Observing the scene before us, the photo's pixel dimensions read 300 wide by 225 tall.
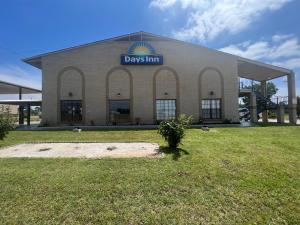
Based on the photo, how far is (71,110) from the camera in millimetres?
23484

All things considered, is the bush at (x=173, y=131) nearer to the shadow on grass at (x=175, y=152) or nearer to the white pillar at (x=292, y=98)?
the shadow on grass at (x=175, y=152)

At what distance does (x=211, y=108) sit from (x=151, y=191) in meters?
20.0

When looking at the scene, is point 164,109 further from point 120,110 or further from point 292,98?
point 292,98

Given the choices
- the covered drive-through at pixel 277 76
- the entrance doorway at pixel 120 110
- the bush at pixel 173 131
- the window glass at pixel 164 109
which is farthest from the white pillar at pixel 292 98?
the bush at pixel 173 131

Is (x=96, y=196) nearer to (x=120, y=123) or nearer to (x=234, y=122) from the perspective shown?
(x=120, y=123)

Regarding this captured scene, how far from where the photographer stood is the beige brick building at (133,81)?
2327cm

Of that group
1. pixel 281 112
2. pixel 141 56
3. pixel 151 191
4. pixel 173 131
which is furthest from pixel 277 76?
pixel 151 191

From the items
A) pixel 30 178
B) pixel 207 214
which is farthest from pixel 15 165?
pixel 207 214

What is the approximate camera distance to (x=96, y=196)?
5.07m

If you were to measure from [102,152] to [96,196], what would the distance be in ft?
14.2

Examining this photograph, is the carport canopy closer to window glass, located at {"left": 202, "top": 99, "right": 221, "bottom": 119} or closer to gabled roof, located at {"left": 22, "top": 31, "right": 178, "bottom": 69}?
window glass, located at {"left": 202, "top": 99, "right": 221, "bottom": 119}

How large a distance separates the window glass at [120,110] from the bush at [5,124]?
12.4 metres

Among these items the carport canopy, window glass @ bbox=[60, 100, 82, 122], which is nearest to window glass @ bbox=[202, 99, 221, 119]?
A: the carport canopy

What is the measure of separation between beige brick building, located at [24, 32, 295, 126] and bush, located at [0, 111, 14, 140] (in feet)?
39.1
